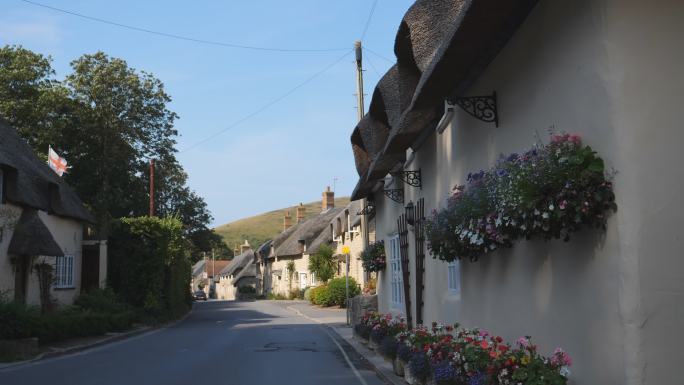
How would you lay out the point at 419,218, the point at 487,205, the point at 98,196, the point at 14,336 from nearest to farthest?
the point at 487,205
the point at 419,218
the point at 14,336
the point at 98,196

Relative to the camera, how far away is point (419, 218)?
12500 millimetres

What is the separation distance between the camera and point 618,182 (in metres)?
5.11

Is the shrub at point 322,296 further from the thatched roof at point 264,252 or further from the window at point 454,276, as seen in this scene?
the window at point 454,276

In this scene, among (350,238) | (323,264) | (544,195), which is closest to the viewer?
(544,195)

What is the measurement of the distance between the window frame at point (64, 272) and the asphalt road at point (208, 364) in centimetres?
512

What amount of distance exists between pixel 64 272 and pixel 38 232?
4.84m

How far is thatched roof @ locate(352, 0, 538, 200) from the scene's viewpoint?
657 centimetres

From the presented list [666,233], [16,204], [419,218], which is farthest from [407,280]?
[16,204]

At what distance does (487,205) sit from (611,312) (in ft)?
6.23

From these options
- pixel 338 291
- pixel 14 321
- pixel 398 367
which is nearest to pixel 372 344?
pixel 398 367

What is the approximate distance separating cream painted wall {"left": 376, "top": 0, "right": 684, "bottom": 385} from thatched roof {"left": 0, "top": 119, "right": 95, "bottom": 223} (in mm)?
18706

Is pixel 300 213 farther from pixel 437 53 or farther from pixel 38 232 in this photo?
pixel 437 53

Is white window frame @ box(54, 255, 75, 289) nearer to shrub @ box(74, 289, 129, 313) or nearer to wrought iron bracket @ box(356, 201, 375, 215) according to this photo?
shrub @ box(74, 289, 129, 313)

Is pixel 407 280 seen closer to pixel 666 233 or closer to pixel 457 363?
pixel 457 363
